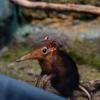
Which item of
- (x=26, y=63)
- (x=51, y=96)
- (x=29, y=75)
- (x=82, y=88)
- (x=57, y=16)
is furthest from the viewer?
(x=57, y=16)

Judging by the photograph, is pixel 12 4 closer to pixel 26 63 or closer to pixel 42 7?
pixel 42 7

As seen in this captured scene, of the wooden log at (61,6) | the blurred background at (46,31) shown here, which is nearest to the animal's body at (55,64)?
the blurred background at (46,31)

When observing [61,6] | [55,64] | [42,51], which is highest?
[42,51]

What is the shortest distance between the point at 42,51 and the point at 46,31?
313 centimetres

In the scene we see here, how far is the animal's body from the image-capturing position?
12.8ft

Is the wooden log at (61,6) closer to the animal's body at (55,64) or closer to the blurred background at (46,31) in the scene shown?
the blurred background at (46,31)

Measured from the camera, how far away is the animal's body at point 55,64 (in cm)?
389

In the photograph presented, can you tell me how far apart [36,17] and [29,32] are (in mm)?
315

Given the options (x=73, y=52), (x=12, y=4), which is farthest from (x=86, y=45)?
(x=12, y=4)

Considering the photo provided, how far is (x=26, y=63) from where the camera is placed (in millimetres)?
6254

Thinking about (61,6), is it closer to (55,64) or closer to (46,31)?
(46,31)

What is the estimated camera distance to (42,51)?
3.90 m

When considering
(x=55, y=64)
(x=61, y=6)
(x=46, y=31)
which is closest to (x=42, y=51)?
(x=55, y=64)

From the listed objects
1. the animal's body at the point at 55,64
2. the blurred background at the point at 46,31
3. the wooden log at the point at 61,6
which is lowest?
the blurred background at the point at 46,31
